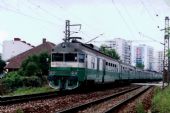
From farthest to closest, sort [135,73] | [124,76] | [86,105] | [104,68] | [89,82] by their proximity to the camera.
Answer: [135,73]
[124,76]
[104,68]
[89,82]
[86,105]

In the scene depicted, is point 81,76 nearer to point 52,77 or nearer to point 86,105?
point 52,77

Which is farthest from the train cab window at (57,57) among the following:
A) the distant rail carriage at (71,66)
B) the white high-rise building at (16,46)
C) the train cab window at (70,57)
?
the white high-rise building at (16,46)

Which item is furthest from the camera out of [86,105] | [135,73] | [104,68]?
[135,73]

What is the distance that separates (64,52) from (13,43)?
7212cm

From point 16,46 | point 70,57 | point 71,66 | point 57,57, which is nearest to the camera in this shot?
point 71,66

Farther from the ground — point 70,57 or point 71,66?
point 70,57

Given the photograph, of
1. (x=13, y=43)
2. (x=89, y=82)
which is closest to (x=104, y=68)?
(x=89, y=82)

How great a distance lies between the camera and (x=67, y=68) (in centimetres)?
2764

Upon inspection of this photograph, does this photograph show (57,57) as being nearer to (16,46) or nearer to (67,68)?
(67,68)

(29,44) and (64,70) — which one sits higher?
(29,44)

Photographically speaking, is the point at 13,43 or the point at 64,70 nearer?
the point at 64,70

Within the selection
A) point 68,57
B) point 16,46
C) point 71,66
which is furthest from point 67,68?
point 16,46

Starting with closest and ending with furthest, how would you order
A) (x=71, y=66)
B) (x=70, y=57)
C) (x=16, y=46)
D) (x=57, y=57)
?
(x=71, y=66), (x=70, y=57), (x=57, y=57), (x=16, y=46)

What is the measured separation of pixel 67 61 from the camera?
27828 millimetres
